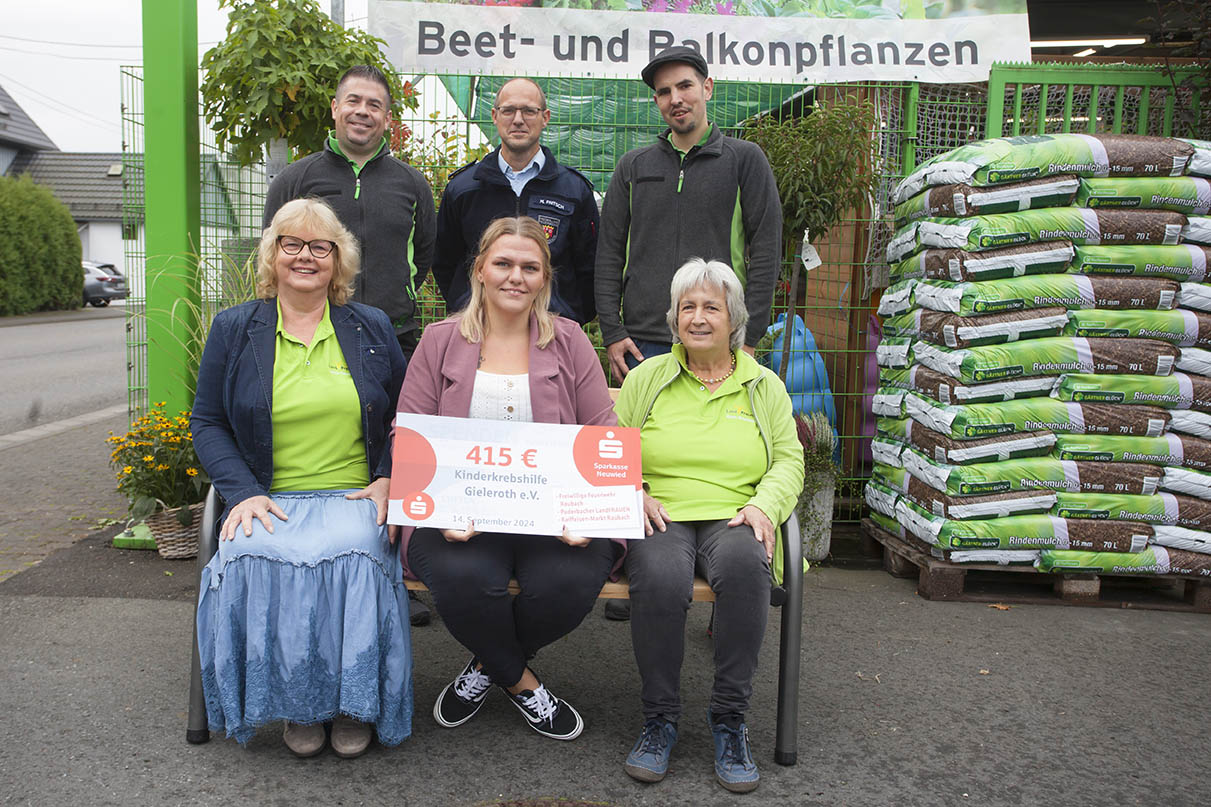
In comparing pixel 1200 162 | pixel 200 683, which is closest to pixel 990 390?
pixel 1200 162

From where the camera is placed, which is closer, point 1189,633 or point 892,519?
point 1189,633

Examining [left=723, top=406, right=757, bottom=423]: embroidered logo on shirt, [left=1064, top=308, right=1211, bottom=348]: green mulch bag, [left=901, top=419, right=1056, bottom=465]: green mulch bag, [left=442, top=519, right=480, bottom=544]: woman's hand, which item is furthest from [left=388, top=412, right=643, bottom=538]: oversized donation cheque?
[left=1064, top=308, right=1211, bottom=348]: green mulch bag

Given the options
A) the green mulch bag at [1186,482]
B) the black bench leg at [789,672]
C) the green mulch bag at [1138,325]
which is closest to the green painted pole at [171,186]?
the black bench leg at [789,672]

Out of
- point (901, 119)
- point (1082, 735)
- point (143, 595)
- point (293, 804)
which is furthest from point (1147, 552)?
point (143, 595)

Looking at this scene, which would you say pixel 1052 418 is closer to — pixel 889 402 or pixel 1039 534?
pixel 1039 534

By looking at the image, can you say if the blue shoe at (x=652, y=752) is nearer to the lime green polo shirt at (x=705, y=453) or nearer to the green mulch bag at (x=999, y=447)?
the lime green polo shirt at (x=705, y=453)

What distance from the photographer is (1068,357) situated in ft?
15.0

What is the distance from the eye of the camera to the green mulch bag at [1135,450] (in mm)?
4598

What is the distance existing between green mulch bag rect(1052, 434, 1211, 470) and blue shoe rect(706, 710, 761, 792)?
8.28ft

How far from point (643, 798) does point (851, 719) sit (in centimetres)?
96

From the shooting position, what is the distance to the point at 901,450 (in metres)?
5.09

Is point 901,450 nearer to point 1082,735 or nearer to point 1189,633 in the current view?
point 1189,633

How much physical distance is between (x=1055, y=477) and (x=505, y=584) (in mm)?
2923

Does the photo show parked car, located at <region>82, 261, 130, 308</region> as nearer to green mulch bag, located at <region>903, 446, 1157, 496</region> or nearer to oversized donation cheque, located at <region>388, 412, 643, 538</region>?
green mulch bag, located at <region>903, 446, 1157, 496</region>
